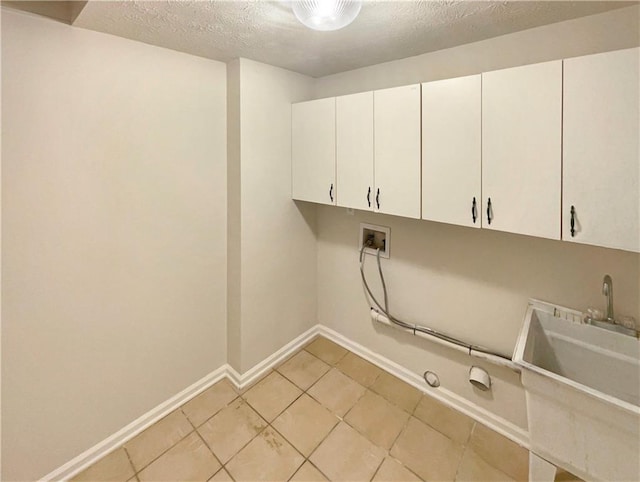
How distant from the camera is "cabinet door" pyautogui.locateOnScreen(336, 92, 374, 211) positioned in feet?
5.82

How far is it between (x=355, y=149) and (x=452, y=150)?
0.59 m

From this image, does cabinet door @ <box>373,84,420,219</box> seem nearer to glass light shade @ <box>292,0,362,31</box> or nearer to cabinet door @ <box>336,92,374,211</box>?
cabinet door @ <box>336,92,374,211</box>

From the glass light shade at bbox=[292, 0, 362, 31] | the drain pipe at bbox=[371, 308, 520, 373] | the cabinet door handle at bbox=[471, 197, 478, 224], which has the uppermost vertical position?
the glass light shade at bbox=[292, 0, 362, 31]

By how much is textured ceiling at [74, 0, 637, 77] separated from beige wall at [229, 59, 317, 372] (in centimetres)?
28

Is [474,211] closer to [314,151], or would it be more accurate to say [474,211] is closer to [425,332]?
[425,332]

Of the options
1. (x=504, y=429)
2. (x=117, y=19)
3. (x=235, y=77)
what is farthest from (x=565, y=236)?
(x=117, y=19)

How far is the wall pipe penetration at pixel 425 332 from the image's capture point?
68.7 inches

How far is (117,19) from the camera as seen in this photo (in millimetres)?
1363

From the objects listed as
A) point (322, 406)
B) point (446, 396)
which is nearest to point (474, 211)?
point (446, 396)

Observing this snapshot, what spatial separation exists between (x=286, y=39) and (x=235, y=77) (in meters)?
0.49

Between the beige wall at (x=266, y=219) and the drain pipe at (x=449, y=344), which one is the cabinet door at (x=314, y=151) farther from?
the drain pipe at (x=449, y=344)

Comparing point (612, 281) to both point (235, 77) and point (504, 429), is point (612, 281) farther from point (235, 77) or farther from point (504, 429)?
point (235, 77)

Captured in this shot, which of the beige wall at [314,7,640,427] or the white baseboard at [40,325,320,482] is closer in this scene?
the beige wall at [314,7,640,427]

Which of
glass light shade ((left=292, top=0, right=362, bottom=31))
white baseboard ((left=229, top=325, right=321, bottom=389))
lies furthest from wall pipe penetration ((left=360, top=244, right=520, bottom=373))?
glass light shade ((left=292, top=0, right=362, bottom=31))
